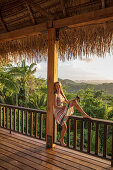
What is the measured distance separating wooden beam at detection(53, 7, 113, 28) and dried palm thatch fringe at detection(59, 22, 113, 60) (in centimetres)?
15

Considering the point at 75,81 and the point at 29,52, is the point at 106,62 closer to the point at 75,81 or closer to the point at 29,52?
the point at 75,81

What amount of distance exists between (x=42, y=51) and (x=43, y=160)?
201 centimetres

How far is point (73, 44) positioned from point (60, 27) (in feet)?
1.22

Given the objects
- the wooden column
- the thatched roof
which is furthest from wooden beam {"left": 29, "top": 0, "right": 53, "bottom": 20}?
the wooden column

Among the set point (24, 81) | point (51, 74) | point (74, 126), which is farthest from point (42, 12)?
point (24, 81)

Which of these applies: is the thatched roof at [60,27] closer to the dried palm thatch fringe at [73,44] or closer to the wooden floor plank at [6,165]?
the dried palm thatch fringe at [73,44]

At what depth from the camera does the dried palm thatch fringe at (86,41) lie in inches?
96.6

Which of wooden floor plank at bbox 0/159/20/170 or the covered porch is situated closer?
wooden floor plank at bbox 0/159/20/170

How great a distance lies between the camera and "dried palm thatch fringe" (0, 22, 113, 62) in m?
2.49

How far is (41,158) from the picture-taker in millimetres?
2404

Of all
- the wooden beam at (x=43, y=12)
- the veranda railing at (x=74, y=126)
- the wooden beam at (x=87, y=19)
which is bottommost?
the veranda railing at (x=74, y=126)

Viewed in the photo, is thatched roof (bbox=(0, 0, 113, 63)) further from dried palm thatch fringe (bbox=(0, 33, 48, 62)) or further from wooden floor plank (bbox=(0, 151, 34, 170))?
wooden floor plank (bbox=(0, 151, 34, 170))

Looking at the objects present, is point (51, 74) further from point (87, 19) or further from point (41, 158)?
point (41, 158)

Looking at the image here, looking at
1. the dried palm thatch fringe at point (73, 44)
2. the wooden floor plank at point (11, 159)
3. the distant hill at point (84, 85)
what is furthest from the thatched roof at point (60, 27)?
the distant hill at point (84, 85)
